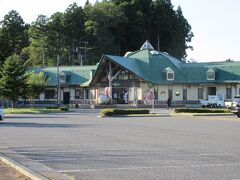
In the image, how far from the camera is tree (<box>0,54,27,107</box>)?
6038 cm

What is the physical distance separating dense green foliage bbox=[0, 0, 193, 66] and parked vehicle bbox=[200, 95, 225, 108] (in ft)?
122

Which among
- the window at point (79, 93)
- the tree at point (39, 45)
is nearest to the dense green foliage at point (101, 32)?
the tree at point (39, 45)

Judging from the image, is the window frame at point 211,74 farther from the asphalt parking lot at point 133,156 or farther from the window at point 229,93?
the asphalt parking lot at point 133,156

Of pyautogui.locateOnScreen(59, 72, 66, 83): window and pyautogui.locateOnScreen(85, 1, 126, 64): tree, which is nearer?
pyautogui.locateOnScreen(59, 72, 66, 83): window

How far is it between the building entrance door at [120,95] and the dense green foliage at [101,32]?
25.8 metres

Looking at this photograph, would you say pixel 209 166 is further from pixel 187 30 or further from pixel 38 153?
pixel 187 30

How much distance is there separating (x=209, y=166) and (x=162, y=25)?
101002mm

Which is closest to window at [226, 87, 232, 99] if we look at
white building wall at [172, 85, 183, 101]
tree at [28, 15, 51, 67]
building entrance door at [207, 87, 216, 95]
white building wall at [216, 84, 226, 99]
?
white building wall at [216, 84, 226, 99]

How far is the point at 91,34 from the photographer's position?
106625mm

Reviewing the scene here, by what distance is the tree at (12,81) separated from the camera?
60.4 m

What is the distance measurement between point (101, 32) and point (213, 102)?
39612mm

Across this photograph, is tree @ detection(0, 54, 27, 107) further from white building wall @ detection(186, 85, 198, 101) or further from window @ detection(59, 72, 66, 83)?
white building wall @ detection(186, 85, 198, 101)

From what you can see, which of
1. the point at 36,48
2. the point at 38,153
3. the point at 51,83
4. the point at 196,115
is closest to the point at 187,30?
the point at 36,48

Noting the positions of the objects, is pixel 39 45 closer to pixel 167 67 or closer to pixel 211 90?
pixel 167 67
